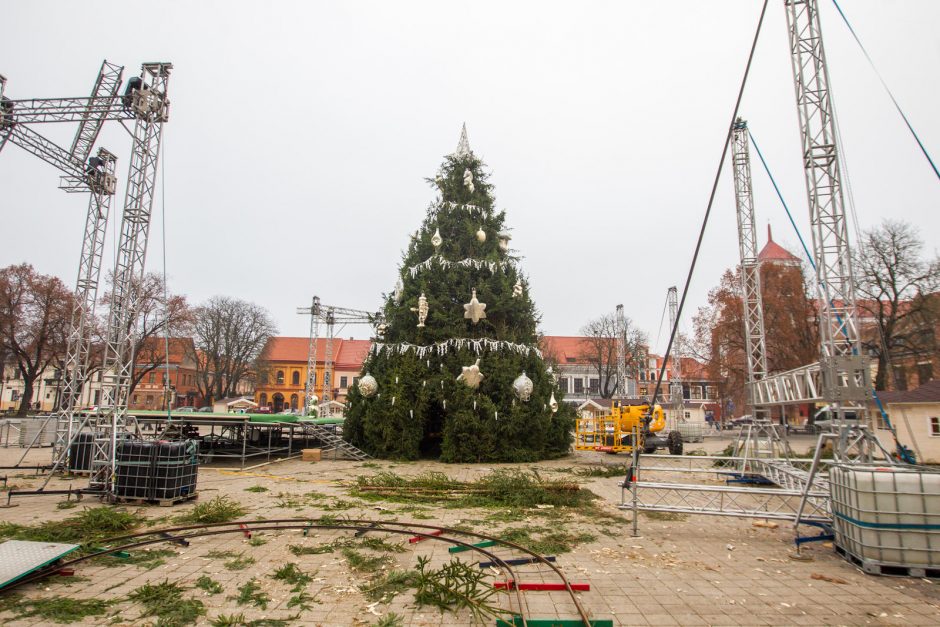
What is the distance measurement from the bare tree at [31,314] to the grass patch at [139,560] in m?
41.3

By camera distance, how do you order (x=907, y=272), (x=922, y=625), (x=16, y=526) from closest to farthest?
(x=922, y=625) → (x=16, y=526) → (x=907, y=272)

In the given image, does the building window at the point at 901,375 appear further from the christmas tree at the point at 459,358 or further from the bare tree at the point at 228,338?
the bare tree at the point at 228,338

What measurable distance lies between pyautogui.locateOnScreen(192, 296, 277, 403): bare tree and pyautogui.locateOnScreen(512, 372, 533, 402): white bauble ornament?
134 ft

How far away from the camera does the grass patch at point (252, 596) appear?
559 centimetres

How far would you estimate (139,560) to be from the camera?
7.05 metres

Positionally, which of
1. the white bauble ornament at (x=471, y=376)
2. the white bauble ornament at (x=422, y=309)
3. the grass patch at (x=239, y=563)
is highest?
the white bauble ornament at (x=422, y=309)

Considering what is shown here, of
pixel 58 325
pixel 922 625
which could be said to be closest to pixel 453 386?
pixel 922 625

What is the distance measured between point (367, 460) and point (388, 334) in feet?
17.4

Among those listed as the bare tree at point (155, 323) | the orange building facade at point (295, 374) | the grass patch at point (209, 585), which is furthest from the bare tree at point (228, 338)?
the grass patch at point (209, 585)

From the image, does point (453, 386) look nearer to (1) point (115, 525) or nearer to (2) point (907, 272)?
(1) point (115, 525)

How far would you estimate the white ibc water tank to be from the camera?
6.65m

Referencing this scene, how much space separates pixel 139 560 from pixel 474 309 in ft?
47.6

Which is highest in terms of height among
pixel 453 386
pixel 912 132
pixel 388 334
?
pixel 912 132

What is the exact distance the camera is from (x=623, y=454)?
25422 millimetres
